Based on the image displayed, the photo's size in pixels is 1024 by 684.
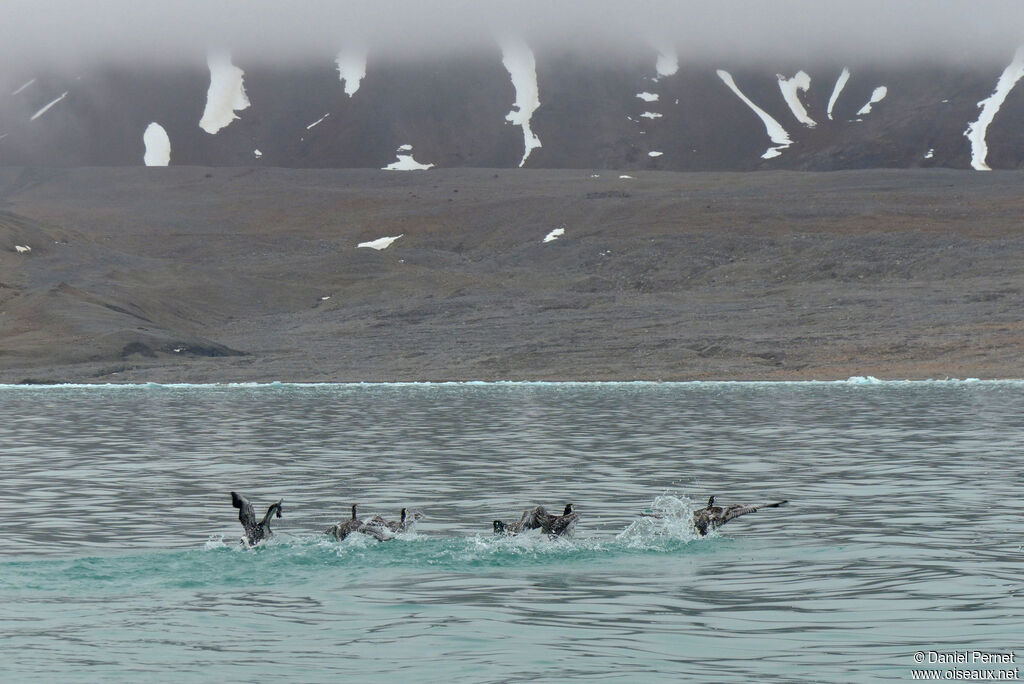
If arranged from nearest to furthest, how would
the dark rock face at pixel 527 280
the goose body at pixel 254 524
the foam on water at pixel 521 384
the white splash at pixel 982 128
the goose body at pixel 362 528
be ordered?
the goose body at pixel 254 524, the goose body at pixel 362 528, the foam on water at pixel 521 384, the dark rock face at pixel 527 280, the white splash at pixel 982 128

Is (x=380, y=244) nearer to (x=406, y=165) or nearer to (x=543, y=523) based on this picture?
(x=406, y=165)

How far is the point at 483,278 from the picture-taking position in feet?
362

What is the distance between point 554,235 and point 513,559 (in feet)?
355

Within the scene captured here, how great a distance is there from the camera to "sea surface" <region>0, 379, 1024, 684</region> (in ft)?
45.0

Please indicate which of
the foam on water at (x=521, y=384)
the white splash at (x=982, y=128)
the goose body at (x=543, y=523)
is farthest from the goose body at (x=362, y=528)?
the white splash at (x=982, y=128)

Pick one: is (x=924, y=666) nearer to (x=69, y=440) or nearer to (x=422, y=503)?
(x=422, y=503)

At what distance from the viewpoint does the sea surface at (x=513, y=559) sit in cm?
1372

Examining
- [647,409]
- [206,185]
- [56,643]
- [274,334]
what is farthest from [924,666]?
[206,185]

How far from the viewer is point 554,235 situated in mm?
126562

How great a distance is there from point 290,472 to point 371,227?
107706mm

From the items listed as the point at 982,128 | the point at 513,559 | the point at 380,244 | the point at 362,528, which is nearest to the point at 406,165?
the point at 380,244

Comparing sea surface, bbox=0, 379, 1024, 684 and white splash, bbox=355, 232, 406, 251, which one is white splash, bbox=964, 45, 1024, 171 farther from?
sea surface, bbox=0, 379, 1024, 684

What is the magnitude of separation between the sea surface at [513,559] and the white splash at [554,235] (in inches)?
3342

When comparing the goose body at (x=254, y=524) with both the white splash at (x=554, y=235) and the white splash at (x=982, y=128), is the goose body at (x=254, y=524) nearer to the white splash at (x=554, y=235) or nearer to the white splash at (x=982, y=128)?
the white splash at (x=554, y=235)
